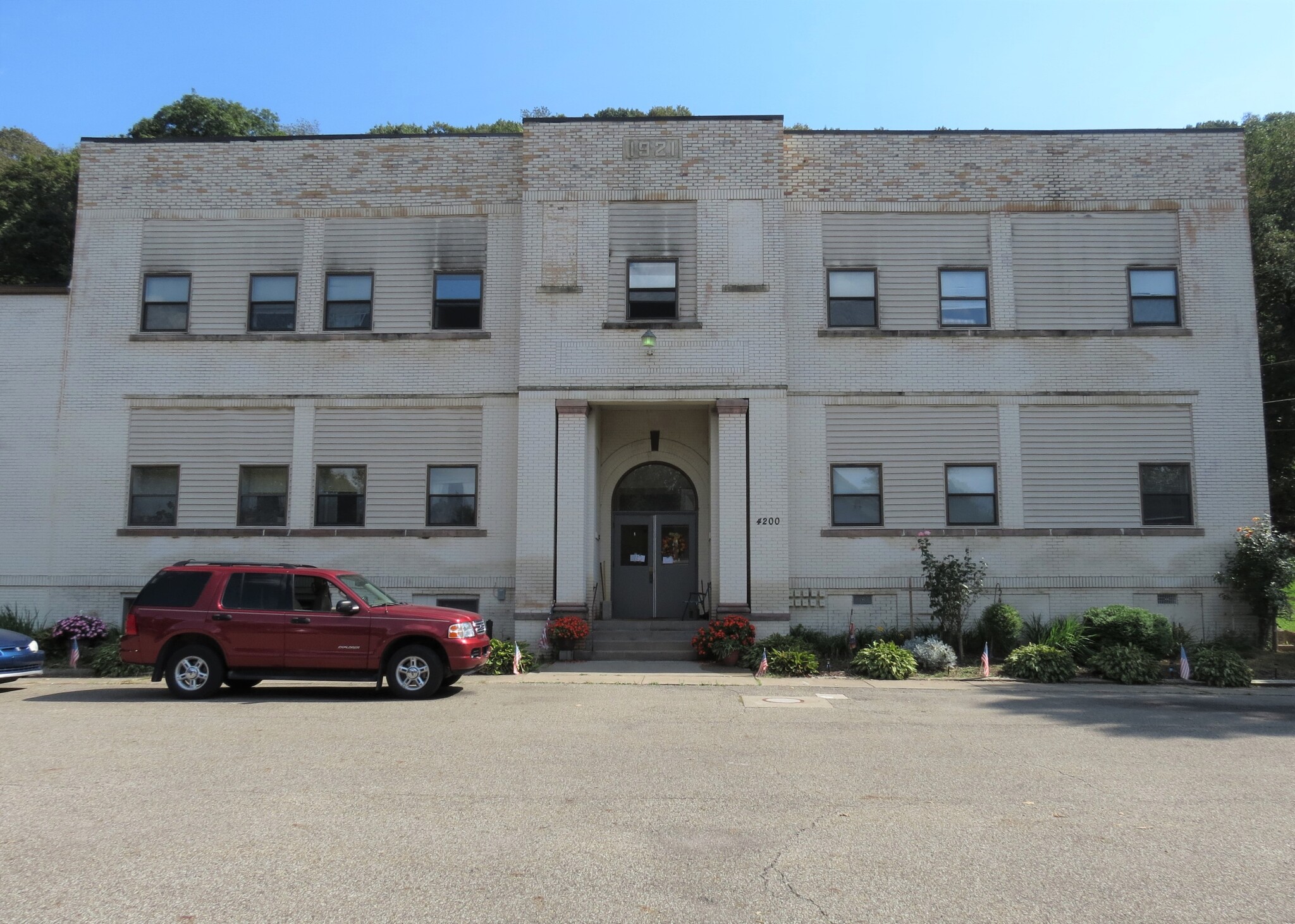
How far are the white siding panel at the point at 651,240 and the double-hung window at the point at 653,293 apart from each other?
128mm

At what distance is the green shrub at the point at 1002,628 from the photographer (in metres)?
17.4

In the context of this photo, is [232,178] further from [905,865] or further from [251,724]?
[905,865]

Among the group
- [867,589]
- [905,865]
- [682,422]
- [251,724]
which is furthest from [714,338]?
[905,865]

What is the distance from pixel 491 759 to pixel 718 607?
9512 millimetres

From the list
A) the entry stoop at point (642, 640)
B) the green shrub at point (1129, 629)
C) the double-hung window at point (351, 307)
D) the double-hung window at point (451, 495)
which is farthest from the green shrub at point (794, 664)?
the double-hung window at point (351, 307)

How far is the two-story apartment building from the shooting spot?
1866 cm

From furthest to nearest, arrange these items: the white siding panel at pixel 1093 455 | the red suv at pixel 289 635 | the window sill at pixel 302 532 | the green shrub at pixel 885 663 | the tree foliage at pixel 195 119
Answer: the tree foliage at pixel 195 119
the window sill at pixel 302 532
the white siding panel at pixel 1093 455
the green shrub at pixel 885 663
the red suv at pixel 289 635

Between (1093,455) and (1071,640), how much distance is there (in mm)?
4348

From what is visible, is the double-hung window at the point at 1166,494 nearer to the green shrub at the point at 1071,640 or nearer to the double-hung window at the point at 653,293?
the green shrub at the point at 1071,640

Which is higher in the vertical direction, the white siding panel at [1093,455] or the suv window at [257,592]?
the white siding panel at [1093,455]

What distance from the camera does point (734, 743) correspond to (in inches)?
384

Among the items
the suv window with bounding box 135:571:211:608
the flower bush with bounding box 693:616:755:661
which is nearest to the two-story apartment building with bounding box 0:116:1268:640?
the flower bush with bounding box 693:616:755:661

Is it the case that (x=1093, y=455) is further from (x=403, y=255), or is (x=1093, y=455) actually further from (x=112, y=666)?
(x=112, y=666)

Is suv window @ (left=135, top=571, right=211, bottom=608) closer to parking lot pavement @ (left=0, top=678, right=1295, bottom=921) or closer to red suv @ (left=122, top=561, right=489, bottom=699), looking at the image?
red suv @ (left=122, top=561, right=489, bottom=699)
